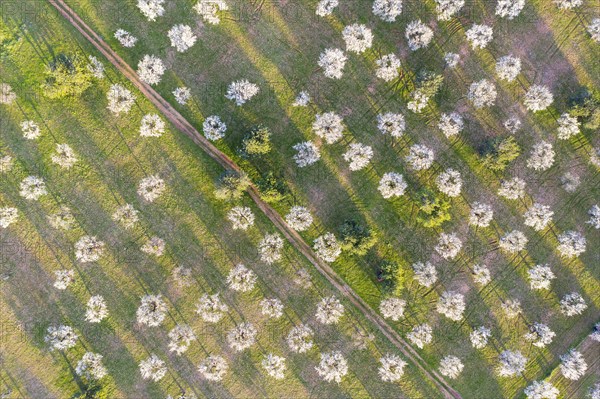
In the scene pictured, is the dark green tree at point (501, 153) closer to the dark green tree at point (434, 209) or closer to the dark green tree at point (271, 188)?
the dark green tree at point (434, 209)

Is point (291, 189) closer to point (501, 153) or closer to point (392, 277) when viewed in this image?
point (392, 277)

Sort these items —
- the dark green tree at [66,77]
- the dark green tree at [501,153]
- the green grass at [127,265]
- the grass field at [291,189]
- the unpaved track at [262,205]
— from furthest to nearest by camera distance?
the unpaved track at [262,205] → the grass field at [291,189] → the green grass at [127,265] → the dark green tree at [66,77] → the dark green tree at [501,153]

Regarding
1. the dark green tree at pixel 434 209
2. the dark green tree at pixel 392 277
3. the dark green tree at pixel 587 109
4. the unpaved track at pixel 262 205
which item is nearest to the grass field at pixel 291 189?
the unpaved track at pixel 262 205

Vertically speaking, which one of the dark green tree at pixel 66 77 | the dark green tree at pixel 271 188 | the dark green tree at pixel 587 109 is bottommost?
the dark green tree at pixel 587 109

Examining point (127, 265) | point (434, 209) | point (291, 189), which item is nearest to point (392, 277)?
point (434, 209)

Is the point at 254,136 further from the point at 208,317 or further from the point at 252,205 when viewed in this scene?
the point at 208,317

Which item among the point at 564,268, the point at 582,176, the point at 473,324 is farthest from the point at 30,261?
the point at 582,176

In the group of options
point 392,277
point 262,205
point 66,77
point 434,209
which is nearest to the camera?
point 392,277
